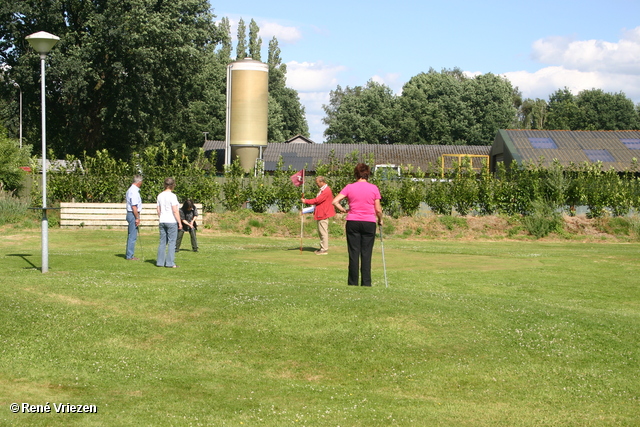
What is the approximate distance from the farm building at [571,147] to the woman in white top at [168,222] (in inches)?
1219

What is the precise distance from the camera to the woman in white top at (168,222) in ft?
49.9

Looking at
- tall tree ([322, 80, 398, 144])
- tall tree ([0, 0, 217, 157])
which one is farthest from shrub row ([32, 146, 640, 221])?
tall tree ([322, 80, 398, 144])

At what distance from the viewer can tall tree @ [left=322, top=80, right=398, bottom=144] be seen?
85.5m

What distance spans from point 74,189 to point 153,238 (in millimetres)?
8041

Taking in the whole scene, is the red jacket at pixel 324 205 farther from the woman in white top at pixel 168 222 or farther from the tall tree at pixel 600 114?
the tall tree at pixel 600 114

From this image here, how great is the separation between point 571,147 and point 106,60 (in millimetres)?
29313

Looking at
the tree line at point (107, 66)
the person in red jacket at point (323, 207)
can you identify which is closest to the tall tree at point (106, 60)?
the tree line at point (107, 66)

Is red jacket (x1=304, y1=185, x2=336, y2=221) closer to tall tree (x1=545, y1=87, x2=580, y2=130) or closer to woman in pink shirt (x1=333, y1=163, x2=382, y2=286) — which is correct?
woman in pink shirt (x1=333, y1=163, x2=382, y2=286)

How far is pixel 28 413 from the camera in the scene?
262 inches

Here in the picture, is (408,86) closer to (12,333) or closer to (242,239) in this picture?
(242,239)

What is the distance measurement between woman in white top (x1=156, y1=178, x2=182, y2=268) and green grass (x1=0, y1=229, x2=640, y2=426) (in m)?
0.68

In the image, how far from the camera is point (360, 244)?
12344 millimetres

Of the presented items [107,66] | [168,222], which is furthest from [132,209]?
[107,66]

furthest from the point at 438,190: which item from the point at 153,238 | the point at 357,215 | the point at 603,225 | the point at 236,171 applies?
the point at 357,215
